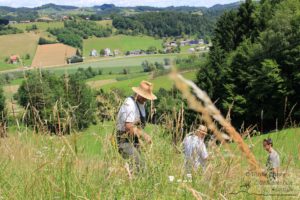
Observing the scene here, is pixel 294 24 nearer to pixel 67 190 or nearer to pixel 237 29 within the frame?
pixel 237 29

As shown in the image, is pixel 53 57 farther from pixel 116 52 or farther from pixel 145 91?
pixel 116 52

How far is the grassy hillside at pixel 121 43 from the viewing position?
131m

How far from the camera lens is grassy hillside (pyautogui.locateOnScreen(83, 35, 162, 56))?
130750 millimetres

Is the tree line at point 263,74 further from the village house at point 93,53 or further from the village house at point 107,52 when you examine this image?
the village house at point 107,52

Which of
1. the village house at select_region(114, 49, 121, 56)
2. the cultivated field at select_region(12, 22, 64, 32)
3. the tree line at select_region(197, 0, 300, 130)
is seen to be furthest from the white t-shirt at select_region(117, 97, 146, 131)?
the cultivated field at select_region(12, 22, 64, 32)

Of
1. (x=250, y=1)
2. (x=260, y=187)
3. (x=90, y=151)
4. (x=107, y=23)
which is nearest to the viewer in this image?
(x=260, y=187)

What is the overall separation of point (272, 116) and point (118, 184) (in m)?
34.3

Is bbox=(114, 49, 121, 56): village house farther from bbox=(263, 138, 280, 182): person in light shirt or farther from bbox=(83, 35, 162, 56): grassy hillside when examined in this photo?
Answer: bbox=(263, 138, 280, 182): person in light shirt

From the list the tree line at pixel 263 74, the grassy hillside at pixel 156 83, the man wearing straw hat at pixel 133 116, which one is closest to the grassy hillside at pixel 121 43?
the grassy hillside at pixel 156 83

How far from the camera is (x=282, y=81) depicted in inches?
1414

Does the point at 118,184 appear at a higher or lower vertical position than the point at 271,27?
higher

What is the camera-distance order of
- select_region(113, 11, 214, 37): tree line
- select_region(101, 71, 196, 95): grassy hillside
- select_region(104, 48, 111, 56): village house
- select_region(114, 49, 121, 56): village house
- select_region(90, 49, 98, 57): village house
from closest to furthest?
select_region(101, 71, 196, 95): grassy hillside, select_region(90, 49, 98, 57): village house, select_region(104, 48, 111, 56): village house, select_region(114, 49, 121, 56): village house, select_region(113, 11, 214, 37): tree line

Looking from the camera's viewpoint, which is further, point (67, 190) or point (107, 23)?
point (107, 23)

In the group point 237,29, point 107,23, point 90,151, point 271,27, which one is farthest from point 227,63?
point 107,23
